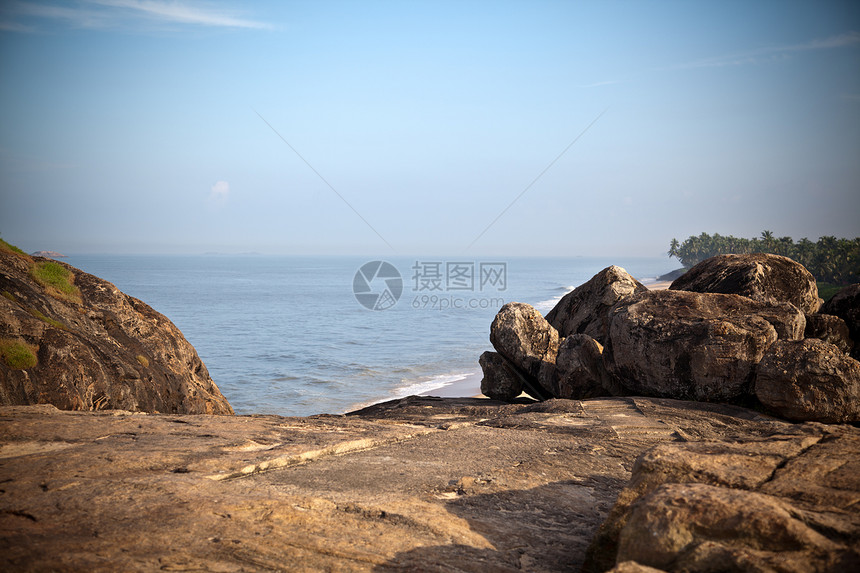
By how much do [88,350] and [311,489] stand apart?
724cm

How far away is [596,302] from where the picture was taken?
1608 cm

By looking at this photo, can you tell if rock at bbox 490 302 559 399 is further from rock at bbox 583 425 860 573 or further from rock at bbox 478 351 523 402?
rock at bbox 583 425 860 573

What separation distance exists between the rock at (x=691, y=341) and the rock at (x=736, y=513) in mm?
5399

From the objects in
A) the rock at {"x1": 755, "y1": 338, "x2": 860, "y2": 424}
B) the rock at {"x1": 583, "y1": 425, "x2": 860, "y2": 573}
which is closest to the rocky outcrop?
the rock at {"x1": 583, "y1": 425, "x2": 860, "y2": 573}

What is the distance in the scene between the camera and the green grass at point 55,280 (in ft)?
41.9

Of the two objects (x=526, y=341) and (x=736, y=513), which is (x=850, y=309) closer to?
(x=526, y=341)

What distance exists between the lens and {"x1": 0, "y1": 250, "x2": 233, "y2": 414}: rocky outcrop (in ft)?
32.1

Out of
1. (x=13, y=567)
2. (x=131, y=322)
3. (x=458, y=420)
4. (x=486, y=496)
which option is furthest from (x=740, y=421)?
(x=131, y=322)

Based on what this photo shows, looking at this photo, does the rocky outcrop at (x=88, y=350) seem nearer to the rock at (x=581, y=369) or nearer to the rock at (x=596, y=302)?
the rock at (x=581, y=369)

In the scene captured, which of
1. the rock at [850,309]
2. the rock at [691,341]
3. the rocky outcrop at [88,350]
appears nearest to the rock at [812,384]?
the rock at [691,341]

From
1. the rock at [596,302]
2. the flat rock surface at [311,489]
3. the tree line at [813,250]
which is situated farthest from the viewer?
the tree line at [813,250]

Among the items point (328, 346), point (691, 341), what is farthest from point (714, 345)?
point (328, 346)

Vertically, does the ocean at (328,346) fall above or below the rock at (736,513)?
below

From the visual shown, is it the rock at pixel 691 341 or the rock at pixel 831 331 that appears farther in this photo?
the rock at pixel 831 331
